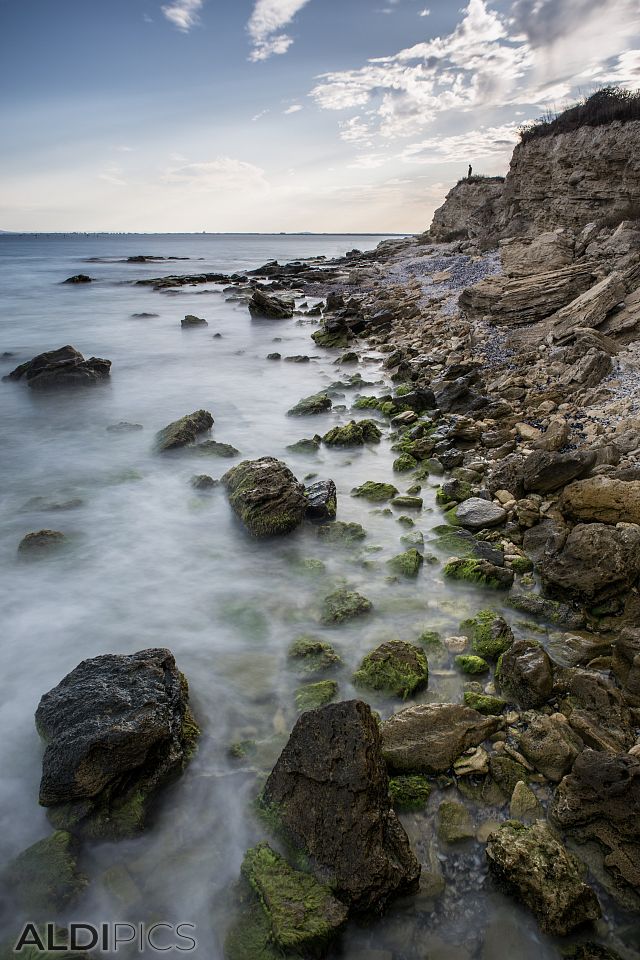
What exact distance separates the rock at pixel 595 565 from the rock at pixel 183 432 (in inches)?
268

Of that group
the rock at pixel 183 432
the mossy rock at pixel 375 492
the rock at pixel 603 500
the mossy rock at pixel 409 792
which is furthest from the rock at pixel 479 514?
the rock at pixel 183 432

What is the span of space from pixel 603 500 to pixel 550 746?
2943 millimetres

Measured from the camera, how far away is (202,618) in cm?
544

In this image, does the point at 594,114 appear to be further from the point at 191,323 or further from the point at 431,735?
the point at 431,735

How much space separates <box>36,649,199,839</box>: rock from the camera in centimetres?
335

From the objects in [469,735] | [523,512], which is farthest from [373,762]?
[523,512]

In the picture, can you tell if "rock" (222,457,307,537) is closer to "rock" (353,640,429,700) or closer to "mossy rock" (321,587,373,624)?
"mossy rock" (321,587,373,624)

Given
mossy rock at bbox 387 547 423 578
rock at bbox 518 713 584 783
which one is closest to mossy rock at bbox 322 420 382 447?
mossy rock at bbox 387 547 423 578

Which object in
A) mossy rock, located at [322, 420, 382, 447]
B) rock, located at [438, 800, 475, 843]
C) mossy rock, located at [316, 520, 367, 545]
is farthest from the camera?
mossy rock, located at [322, 420, 382, 447]

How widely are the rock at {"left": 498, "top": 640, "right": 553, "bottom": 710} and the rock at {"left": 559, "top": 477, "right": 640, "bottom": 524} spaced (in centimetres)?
201

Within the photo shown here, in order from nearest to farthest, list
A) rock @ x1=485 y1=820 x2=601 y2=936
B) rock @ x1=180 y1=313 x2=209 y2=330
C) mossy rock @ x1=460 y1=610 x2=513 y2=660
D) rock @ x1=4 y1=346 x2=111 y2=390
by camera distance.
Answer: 1. rock @ x1=485 y1=820 x2=601 y2=936
2. mossy rock @ x1=460 y1=610 x2=513 y2=660
3. rock @ x1=4 y1=346 x2=111 y2=390
4. rock @ x1=180 y1=313 x2=209 y2=330

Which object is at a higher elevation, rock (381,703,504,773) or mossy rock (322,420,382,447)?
mossy rock (322,420,382,447)

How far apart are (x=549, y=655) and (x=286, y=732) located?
7.34 feet

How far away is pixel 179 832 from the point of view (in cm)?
342
